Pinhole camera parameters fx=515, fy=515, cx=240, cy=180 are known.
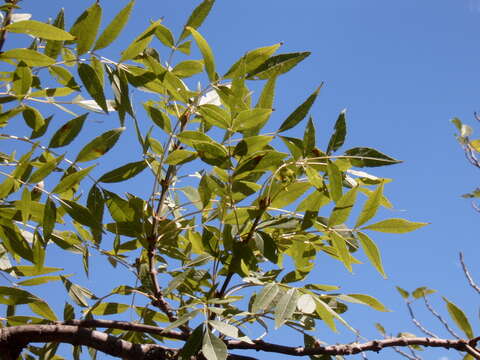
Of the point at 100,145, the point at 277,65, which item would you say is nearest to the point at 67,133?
the point at 100,145

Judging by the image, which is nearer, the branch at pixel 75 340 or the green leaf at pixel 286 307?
the green leaf at pixel 286 307

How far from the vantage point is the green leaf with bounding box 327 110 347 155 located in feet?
3.01

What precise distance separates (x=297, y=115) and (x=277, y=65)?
0.12 meters

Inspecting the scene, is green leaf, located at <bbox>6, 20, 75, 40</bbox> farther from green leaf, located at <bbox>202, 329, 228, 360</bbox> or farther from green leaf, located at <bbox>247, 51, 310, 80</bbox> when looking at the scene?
green leaf, located at <bbox>202, 329, 228, 360</bbox>

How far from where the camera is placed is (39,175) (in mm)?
903

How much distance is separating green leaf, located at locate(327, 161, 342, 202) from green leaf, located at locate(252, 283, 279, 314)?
0.18 metres

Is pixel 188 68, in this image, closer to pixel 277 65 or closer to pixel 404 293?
pixel 277 65

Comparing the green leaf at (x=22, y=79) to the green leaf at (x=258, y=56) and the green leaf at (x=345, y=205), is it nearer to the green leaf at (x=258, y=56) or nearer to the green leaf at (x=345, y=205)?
the green leaf at (x=258, y=56)

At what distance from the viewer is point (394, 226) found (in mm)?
937

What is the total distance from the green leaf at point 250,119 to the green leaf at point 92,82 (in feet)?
0.86

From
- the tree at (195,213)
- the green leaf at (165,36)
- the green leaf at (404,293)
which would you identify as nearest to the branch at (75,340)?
the tree at (195,213)

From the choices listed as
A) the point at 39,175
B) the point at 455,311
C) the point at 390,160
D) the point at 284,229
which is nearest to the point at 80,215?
the point at 39,175

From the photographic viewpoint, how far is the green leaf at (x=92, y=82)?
3.20 ft

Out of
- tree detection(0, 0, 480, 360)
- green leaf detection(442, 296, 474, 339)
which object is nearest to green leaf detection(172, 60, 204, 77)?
tree detection(0, 0, 480, 360)
